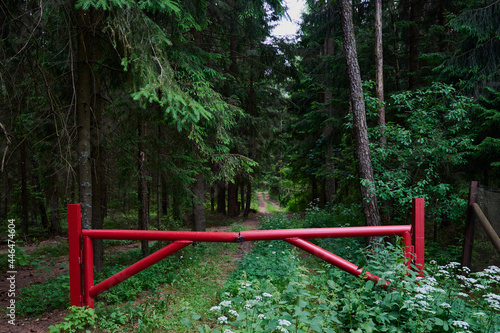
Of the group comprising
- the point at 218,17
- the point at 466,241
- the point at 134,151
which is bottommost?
the point at 466,241

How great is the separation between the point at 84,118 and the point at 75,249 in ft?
10.5

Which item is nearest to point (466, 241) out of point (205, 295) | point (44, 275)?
point (205, 295)

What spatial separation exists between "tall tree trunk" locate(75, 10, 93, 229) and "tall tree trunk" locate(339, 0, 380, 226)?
5.46 m

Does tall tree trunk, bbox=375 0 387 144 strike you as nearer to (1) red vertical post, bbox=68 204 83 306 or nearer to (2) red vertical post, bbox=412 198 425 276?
(2) red vertical post, bbox=412 198 425 276

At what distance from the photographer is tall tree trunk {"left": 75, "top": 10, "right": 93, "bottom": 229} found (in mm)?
5109

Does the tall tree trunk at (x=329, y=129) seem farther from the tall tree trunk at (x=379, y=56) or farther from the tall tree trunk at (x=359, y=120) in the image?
the tall tree trunk at (x=359, y=120)

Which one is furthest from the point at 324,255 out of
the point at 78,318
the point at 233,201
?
the point at 233,201

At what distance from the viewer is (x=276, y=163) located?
77.9 feet

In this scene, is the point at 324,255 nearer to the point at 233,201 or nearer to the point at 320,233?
the point at 320,233

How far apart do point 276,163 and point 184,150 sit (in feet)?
52.1

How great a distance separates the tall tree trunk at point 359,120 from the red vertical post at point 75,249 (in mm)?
5640

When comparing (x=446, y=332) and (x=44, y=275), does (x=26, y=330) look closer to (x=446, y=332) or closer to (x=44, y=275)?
(x=44, y=275)

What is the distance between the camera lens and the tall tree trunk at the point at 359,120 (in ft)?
21.3

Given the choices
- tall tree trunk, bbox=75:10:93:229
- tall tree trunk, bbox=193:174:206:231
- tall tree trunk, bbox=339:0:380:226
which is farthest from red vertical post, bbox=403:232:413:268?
tall tree trunk, bbox=193:174:206:231
